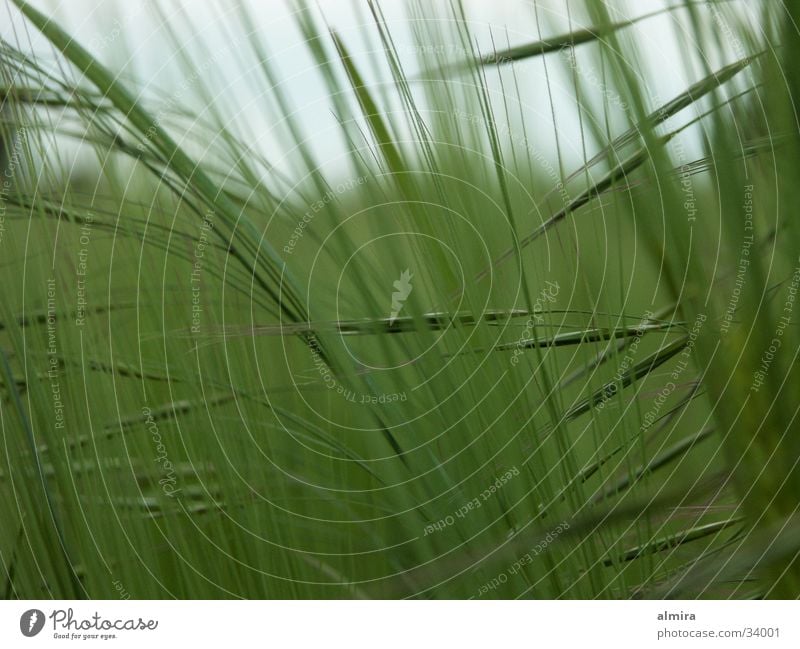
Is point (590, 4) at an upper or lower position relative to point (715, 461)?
upper

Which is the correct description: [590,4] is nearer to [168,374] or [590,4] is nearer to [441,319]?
[441,319]

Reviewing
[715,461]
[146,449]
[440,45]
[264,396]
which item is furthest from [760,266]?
[146,449]
